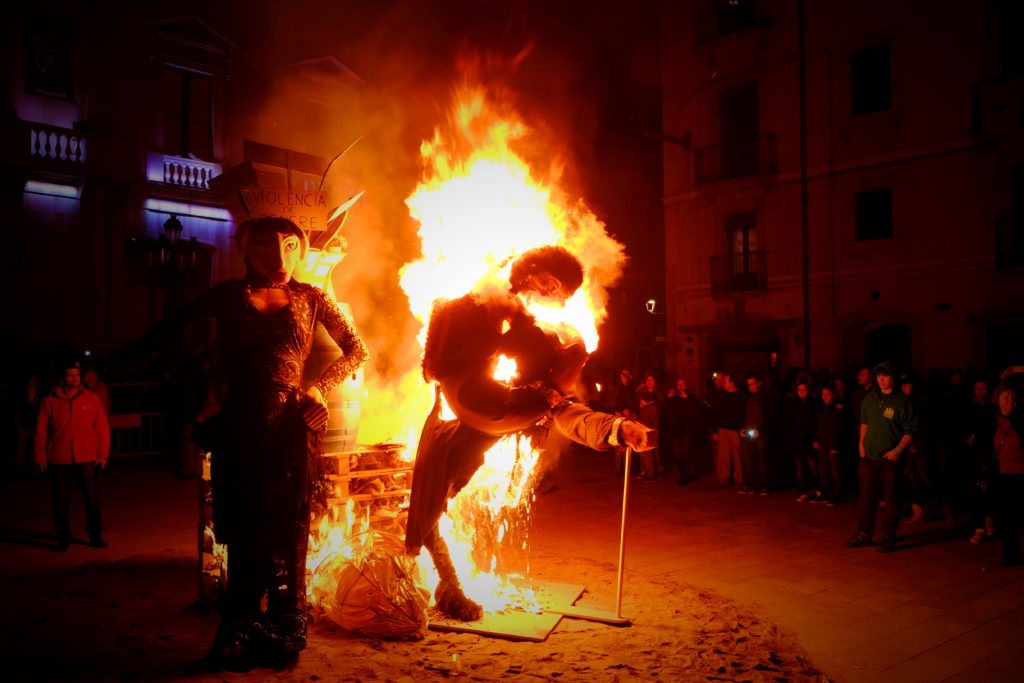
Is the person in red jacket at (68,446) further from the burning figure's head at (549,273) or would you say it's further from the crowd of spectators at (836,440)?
the crowd of spectators at (836,440)

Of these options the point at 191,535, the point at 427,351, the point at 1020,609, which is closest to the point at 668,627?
the point at 427,351

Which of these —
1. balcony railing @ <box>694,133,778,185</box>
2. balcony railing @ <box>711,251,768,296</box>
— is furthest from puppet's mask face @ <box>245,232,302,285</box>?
balcony railing @ <box>694,133,778,185</box>

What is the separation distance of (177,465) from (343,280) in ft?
18.9

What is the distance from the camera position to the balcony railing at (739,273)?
23.5m

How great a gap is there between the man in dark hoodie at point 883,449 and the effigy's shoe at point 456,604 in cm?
469

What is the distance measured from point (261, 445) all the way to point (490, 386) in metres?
1.41

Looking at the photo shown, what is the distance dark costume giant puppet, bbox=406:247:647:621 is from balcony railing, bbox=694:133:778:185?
19972 millimetres

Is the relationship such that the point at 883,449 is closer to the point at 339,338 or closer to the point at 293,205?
the point at 339,338

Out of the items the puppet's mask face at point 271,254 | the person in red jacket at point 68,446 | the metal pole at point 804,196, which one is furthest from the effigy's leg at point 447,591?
the metal pole at point 804,196

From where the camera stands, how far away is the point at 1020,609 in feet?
19.8

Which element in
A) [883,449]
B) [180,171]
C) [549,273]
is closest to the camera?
[549,273]

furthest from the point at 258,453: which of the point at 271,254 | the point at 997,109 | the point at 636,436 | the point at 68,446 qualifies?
the point at 997,109

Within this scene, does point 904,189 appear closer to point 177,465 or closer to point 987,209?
point 987,209

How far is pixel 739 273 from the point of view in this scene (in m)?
24.2
